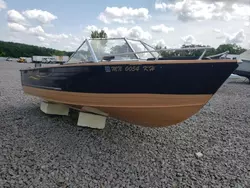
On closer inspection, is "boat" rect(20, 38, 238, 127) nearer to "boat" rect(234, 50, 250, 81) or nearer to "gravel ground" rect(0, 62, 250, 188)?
"gravel ground" rect(0, 62, 250, 188)

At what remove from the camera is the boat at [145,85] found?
344 centimetres

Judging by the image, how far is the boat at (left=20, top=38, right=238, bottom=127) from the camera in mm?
3436

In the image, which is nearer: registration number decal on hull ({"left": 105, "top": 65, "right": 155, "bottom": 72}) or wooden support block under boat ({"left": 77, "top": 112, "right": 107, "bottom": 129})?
registration number decal on hull ({"left": 105, "top": 65, "right": 155, "bottom": 72})

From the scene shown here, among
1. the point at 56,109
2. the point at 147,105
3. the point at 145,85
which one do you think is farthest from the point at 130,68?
the point at 56,109

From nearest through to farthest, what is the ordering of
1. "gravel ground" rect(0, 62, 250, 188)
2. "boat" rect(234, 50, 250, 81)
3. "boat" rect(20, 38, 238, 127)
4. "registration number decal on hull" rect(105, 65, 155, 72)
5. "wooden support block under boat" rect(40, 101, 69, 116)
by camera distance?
"gravel ground" rect(0, 62, 250, 188), "boat" rect(20, 38, 238, 127), "registration number decal on hull" rect(105, 65, 155, 72), "wooden support block under boat" rect(40, 101, 69, 116), "boat" rect(234, 50, 250, 81)

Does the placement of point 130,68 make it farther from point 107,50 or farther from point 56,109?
point 56,109

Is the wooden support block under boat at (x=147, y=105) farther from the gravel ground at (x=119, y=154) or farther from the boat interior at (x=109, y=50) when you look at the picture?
the boat interior at (x=109, y=50)

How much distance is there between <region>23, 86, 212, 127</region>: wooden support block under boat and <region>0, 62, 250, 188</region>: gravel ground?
58cm

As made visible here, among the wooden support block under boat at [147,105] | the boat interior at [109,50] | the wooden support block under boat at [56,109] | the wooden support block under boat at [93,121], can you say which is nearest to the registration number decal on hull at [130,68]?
the wooden support block under boat at [147,105]

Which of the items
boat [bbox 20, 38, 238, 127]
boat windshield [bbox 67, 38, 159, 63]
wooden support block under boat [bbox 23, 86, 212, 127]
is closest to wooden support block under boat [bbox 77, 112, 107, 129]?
boat [bbox 20, 38, 238, 127]

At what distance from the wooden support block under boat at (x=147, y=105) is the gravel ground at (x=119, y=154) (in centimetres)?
58

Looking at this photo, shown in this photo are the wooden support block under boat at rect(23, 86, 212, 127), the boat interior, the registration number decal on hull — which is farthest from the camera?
the boat interior

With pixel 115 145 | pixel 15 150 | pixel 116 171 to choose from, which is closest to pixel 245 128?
pixel 115 145

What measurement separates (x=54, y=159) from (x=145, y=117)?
1604 millimetres
